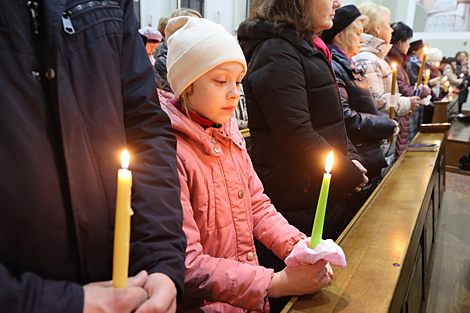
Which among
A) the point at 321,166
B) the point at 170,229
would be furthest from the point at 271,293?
the point at 321,166

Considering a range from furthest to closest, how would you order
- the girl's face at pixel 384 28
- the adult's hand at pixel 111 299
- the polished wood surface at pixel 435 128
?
the polished wood surface at pixel 435 128, the girl's face at pixel 384 28, the adult's hand at pixel 111 299

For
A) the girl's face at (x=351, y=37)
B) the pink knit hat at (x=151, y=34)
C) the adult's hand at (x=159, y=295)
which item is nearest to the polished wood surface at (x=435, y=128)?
the girl's face at (x=351, y=37)

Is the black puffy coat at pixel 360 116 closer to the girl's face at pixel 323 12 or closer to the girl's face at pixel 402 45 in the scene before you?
the girl's face at pixel 323 12

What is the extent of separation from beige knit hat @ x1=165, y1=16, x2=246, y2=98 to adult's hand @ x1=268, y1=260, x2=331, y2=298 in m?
0.65

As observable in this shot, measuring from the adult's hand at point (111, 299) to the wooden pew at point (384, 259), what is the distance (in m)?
0.50

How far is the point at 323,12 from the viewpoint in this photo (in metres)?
1.75

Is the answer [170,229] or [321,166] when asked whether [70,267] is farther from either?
[321,166]

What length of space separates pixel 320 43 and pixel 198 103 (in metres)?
0.98

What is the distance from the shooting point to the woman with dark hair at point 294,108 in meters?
1.62

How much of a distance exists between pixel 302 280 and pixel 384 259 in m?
0.42

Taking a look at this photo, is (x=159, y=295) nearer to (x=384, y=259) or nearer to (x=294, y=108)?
(x=384, y=259)

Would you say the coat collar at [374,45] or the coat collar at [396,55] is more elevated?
the coat collar at [374,45]

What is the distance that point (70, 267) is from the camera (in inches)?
29.4

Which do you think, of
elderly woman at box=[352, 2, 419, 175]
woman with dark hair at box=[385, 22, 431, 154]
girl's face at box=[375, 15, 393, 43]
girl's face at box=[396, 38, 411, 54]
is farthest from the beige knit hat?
girl's face at box=[396, 38, 411, 54]
